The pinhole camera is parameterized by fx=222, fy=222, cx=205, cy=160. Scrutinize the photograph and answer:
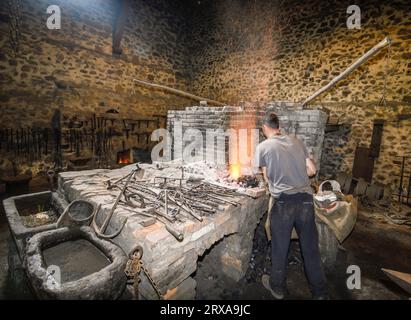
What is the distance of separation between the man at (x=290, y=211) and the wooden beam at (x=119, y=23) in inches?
298

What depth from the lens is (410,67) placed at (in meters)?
5.61

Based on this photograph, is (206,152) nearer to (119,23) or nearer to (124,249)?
(124,249)

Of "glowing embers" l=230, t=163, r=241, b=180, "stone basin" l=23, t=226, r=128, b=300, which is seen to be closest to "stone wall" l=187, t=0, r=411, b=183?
"glowing embers" l=230, t=163, r=241, b=180

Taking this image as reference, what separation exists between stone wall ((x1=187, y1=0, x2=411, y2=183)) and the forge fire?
0.14ft

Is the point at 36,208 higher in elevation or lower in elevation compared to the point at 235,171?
lower

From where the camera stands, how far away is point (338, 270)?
3.46 metres

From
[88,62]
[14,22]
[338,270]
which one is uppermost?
[14,22]

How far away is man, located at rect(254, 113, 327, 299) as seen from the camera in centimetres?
281

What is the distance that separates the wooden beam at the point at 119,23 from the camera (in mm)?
7500

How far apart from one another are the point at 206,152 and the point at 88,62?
5426 mm

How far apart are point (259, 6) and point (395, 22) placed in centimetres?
455

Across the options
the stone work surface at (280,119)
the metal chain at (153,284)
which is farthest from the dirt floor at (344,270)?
the stone work surface at (280,119)

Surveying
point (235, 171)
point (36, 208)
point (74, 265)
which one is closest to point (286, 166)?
point (235, 171)

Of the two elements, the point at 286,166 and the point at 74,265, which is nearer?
the point at 74,265
